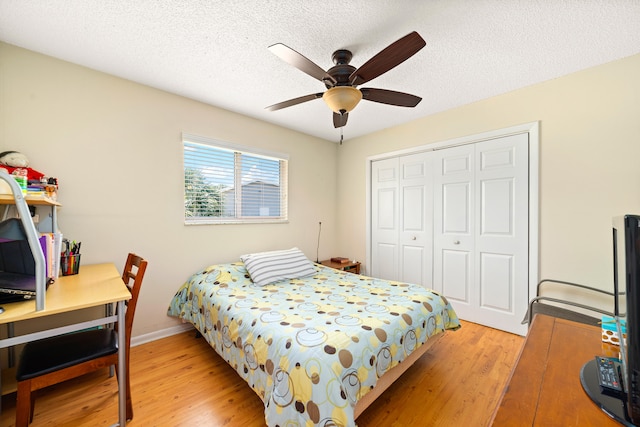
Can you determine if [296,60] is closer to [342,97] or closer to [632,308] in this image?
[342,97]

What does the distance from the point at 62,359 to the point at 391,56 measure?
Result: 2454mm

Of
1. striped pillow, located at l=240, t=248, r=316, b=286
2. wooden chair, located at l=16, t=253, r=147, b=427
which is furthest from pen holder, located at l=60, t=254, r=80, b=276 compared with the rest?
striped pillow, located at l=240, t=248, r=316, b=286

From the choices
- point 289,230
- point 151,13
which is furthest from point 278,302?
point 151,13

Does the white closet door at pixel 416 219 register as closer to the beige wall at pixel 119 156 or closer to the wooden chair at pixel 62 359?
the beige wall at pixel 119 156

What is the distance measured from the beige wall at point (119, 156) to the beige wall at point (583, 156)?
270 centimetres

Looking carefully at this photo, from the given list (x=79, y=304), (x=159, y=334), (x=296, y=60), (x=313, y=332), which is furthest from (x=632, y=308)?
(x=159, y=334)

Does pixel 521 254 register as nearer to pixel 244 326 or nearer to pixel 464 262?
pixel 464 262

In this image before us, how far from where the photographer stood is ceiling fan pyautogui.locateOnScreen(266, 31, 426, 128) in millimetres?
1414

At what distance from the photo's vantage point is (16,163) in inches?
67.1

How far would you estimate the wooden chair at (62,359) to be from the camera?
45.4 inches

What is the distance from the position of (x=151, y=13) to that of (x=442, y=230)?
3263mm

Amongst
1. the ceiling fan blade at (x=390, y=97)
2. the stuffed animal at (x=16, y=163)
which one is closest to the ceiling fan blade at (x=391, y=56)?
the ceiling fan blade at (x=390, y=97)

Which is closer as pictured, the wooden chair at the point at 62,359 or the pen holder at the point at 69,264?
the wooden chair at the point at 62,359

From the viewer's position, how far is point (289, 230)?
3.50 meters
